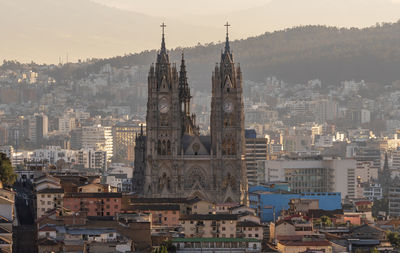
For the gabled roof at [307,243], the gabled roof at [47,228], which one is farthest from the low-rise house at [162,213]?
the gabled roof at [47,228]

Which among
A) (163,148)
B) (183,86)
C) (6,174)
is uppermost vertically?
(183,86)

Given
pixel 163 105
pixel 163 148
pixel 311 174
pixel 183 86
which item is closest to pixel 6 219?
pixel 163 148

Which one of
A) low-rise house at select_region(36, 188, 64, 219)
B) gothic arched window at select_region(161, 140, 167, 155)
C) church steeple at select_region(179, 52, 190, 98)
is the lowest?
low-rise house at select_region(36, 188, 64, 219)

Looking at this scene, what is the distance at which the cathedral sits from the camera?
112688 mm

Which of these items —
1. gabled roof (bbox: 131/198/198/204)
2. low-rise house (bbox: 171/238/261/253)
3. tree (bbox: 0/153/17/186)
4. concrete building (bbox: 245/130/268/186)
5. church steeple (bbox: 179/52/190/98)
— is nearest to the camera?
low-rise house (bbox: 171/238/261/253)

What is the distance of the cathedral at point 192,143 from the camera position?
113 meters

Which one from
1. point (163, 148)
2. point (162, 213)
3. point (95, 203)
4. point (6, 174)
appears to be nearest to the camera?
point (95, 203)

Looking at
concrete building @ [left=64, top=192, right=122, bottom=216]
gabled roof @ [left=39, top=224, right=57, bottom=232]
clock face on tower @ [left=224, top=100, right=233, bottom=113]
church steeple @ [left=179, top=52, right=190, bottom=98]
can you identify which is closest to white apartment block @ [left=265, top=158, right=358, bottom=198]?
church steeple @ [left=179, top=52, right=190, bottom=98]

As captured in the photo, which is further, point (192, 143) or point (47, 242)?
point (192, 143)

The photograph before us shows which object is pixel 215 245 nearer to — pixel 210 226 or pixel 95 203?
pixel 210 226

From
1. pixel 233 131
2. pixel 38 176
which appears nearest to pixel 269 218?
pixel 233 131

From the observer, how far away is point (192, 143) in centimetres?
11444

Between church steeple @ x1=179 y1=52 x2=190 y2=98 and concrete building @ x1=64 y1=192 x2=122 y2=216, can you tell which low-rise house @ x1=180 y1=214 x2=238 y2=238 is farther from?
church steeple @ x1=179 y1=52 x2=190 y2=98

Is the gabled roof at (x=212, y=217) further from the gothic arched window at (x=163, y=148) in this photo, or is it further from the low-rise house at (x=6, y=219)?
the gothic arched window at (x=163, y=148)
